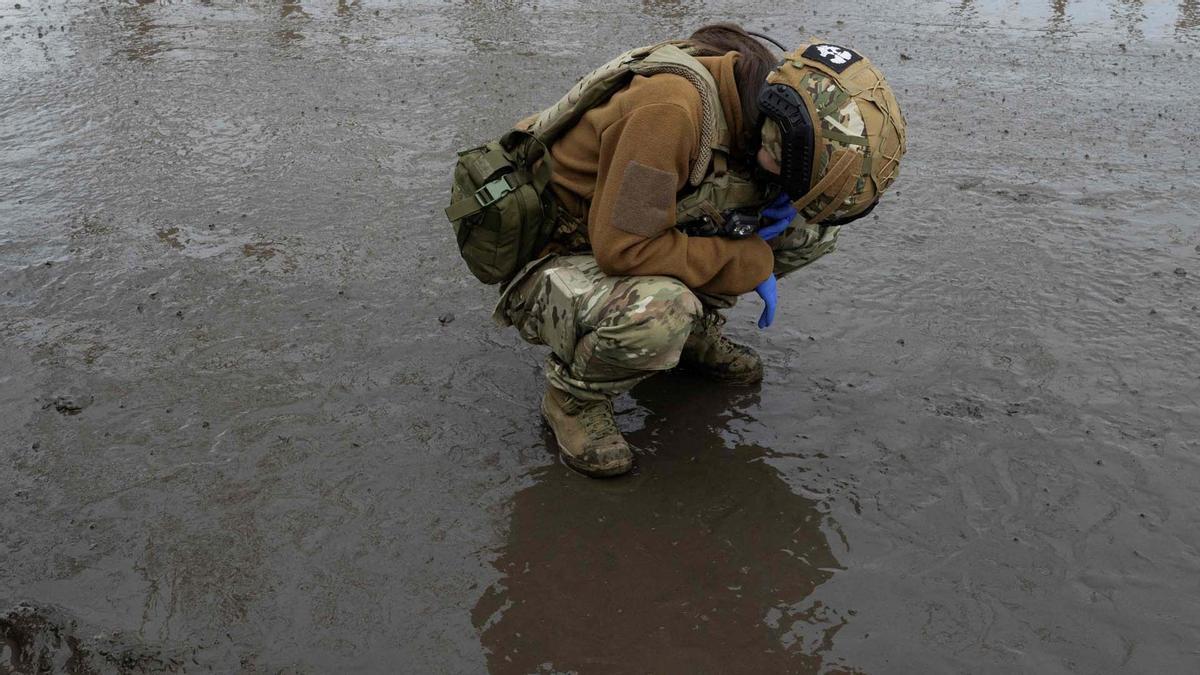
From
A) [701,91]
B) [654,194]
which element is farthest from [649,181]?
[701,91]

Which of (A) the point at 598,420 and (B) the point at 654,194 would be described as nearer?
(B) the point at 654,194

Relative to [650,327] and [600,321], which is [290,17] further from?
[650,327]

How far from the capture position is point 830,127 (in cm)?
271

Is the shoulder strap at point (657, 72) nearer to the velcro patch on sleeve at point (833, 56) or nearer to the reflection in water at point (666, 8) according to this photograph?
the velcro patch on sleeve at point (833, 56)

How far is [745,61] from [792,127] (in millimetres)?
331

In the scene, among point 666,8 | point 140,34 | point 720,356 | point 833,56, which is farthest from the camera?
point 666,8

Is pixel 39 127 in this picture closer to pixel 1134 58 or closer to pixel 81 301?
pixel 81 301

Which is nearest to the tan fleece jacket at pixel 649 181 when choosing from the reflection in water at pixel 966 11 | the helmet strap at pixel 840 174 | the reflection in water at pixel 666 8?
the helmet strap at pixel 840 174

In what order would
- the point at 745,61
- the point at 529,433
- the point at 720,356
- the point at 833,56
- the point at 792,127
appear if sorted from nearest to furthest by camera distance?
the point at 792,127, the point at 833,56, the point at 745,61, the point at 529,433, the point at 720,356

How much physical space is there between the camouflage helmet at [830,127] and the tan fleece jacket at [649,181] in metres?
0.20

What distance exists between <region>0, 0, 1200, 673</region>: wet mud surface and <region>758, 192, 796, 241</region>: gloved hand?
26.9 inches

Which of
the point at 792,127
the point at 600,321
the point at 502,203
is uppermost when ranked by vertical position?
the point at 792,127

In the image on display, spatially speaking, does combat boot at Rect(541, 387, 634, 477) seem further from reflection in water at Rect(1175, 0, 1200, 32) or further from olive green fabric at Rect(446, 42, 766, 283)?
reflection in water at Rect(1175, 0, 1200, 32)

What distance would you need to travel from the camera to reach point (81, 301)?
3.92 meters
